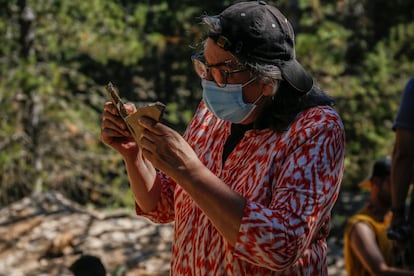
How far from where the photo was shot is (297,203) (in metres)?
2.10

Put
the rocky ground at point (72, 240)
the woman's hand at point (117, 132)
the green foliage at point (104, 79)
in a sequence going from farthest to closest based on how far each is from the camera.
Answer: the green foliage at point (104, 79) → the rocky ground at point (72, 240) → the woman's hand at point (117, 132)

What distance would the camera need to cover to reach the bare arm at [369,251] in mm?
4348

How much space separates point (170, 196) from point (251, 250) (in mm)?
699

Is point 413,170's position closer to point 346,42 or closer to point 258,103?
point 258,103

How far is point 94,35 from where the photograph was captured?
28.6 feet

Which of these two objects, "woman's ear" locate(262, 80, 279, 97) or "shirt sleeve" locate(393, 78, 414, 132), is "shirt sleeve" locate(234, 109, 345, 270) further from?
"shirt sleeve" locate(393, 78, 414, 132)

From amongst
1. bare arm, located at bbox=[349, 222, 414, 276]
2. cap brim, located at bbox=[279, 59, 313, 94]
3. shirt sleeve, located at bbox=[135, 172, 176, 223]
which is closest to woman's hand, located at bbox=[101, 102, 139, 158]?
shirt sleeve, located at bbox=[135, 172, 176, 223]

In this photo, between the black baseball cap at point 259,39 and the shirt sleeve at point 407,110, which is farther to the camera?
the shirt sleeve at point 407,110

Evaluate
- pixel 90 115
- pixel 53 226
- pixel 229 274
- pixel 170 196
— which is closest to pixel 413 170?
pixel 170 196

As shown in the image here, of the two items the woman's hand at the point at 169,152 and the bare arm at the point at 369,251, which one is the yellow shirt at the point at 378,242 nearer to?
the bare arm at the point at 369,251

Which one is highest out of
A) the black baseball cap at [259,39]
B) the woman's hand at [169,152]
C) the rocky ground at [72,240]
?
the black baseball cap at [259,39]

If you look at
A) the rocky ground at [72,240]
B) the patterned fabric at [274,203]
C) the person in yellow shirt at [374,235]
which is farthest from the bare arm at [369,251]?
the rocky ground at [72,240]

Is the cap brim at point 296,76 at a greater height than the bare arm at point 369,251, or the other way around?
the cap brim at point 296,76

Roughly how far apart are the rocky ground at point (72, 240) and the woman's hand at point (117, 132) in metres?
3.68
